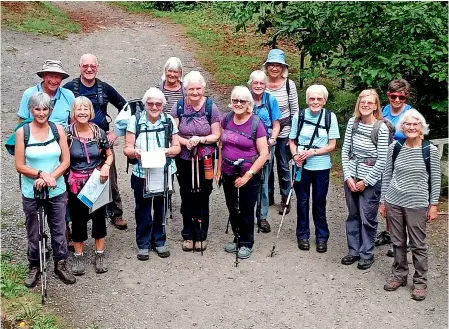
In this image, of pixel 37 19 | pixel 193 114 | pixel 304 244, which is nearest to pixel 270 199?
pixel 304 244

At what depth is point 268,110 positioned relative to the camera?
6828 mm

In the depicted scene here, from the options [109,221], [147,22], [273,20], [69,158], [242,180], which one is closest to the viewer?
[69,158]

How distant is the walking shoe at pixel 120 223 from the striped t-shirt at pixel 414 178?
3224mm

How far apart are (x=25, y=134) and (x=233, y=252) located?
8.49ft

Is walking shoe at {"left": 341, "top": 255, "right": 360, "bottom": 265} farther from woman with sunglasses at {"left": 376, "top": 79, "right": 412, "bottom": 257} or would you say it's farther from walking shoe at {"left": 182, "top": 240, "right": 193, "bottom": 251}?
walking shoe at {"left": 182, "top": 240, "right": 193, "bottom": 251}

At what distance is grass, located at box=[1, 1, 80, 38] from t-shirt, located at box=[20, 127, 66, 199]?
12.0m

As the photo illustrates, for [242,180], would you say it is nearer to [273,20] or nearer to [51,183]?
[51,183]

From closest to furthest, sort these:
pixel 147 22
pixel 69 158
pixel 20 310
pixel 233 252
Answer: pixel 20 310
pixel 69 158
pixel 233 252
pixel 147 22

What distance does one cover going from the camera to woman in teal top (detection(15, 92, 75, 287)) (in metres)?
5.62

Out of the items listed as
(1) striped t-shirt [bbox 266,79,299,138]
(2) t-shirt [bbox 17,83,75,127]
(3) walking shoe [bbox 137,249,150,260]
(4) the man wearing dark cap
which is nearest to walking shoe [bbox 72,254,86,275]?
(3) walking shoe [bbox 137,249,150,260]

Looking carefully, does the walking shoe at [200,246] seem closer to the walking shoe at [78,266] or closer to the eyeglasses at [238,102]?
the walking shoe at [78,266]

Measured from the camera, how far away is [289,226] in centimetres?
757

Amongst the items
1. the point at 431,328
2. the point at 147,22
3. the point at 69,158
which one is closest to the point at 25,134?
the point at 69,158

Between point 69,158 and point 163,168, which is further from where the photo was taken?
point 163,168
